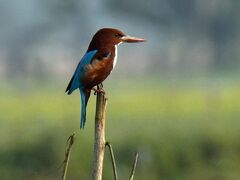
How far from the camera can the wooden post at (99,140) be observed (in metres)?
3.01

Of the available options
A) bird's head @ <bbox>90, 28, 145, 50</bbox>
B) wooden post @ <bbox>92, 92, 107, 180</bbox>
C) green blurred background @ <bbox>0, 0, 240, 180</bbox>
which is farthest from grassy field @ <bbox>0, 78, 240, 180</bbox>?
wooden post @ <bbox>92, 92, 107, 180</bbox>

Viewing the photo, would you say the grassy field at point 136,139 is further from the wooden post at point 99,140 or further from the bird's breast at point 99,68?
the wooden post at point 99,140

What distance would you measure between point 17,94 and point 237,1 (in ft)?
47.7

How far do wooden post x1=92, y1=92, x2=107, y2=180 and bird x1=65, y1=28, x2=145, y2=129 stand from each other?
0.17 metres

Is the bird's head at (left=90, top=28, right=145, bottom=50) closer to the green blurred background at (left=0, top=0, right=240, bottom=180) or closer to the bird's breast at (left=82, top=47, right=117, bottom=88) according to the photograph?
the bird's breast at (left=82, top=47, right=117, bottom=88)

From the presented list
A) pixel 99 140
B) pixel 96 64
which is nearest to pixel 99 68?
pixel 96 64

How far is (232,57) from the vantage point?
37.6 meters

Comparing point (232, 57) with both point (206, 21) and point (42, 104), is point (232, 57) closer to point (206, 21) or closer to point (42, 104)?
point (206, 21)

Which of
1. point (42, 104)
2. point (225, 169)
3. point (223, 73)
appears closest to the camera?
point (225, 169)

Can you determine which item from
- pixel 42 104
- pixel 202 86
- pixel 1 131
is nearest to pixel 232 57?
pixel 202 86

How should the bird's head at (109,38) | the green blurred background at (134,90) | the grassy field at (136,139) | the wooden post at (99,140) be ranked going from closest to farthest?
the wooden post at (99,140)
the bird's head at (109,38)
the grassy field at (136,139)
the green blurred background at (134,90)

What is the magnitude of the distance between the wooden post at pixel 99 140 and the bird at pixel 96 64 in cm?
17

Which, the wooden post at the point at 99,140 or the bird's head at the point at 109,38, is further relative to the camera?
the bird's head at the point at 109,38

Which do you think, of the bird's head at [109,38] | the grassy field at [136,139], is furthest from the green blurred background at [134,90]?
the bird's head at [109,38]
